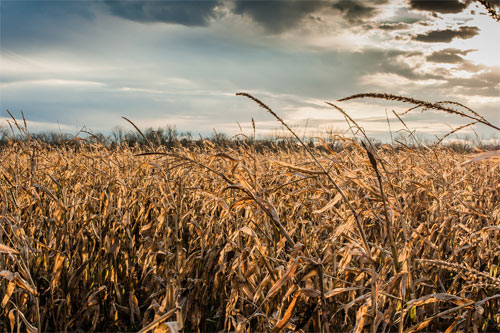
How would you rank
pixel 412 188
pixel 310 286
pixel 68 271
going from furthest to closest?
pixel 412 188, pixel 68 271, pixel 310 286

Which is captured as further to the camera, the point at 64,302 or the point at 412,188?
the point at 412,188

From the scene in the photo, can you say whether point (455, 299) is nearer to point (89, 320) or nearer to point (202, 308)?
point (202, 308)

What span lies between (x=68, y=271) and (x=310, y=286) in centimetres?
233

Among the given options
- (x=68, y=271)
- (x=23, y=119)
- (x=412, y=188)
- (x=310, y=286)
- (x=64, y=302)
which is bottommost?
(x=64, y=302)

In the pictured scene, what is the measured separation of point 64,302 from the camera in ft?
8.93

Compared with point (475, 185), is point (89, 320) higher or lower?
lower

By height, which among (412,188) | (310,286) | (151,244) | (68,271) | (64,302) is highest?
(412,188)

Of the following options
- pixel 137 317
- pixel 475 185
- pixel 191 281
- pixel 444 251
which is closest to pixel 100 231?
pixel 137 317

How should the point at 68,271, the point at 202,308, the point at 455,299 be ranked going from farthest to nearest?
the point at 68,271 < the point at 202,308 < the point at 455,299

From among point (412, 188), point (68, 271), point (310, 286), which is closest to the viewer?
point (310, 286)

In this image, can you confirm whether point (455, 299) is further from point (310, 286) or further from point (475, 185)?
point (475, 185)

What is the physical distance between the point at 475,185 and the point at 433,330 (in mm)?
3178

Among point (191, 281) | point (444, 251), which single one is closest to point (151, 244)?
point (191, 281)

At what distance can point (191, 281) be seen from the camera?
2.42 meters
